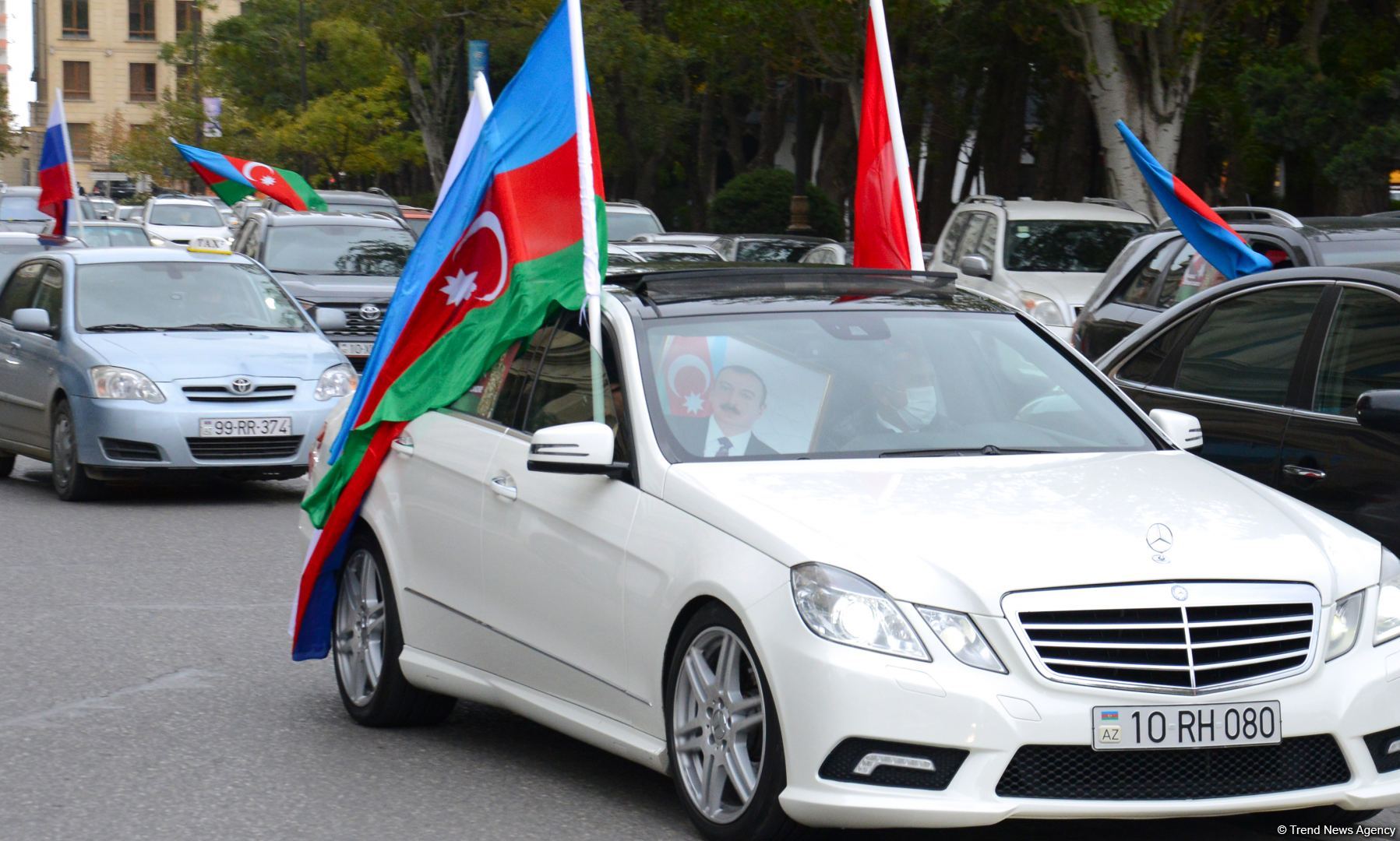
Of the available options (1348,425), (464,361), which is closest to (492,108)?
(464,361)

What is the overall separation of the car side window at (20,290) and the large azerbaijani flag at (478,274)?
8.48 meters

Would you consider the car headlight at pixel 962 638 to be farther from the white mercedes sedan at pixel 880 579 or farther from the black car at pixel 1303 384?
the black car at pixel 1303 384

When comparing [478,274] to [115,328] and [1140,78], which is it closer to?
[115,328]

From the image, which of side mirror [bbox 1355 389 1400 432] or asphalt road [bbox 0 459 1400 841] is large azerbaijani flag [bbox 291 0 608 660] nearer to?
asphalt road [bbox 0 459 1400 841]

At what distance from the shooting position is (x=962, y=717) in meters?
Answer: 4.78

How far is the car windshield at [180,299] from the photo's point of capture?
1451cm

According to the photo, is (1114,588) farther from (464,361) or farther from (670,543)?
(464,361)

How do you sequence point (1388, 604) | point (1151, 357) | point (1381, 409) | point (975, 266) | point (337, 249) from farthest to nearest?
point (337, 249), point (975, 266), point (1151, 357), point (1381, 409), point (1388, 604)

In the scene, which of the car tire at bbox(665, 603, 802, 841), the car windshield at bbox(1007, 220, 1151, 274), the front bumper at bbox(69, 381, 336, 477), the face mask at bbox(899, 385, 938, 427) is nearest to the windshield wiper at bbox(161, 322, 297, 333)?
the front bumper at bbox(69, 381, 336, 477)

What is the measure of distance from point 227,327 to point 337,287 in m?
7.85

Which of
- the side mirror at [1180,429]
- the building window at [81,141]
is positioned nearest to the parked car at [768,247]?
the side mirror at [1180,429]

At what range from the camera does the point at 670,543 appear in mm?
5484

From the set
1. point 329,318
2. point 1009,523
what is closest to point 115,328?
point 329,318

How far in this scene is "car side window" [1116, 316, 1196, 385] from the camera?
27.4 ft
